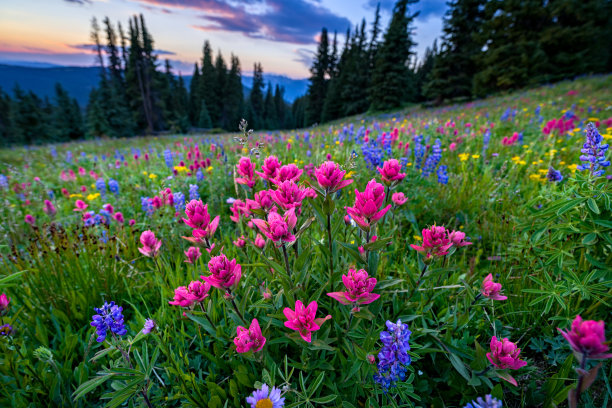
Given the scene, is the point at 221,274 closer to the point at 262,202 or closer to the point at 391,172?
the point at 262,202

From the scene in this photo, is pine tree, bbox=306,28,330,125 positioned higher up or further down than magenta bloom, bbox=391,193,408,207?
higher up

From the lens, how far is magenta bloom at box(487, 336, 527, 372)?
1.09 meters

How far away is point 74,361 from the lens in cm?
169

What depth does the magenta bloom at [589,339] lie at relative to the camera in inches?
29.8

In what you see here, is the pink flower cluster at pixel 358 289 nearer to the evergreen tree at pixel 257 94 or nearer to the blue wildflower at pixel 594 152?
the blue wildflower at pixel 594 152

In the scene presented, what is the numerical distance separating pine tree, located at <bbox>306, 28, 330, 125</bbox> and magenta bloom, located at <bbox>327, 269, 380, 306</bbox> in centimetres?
5015

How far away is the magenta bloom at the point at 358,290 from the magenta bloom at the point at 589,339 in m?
0.57

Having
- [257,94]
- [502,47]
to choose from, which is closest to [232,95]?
[257,94]

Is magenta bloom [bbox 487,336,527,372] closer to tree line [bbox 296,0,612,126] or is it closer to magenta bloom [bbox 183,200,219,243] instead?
magenta bloom [bbox 183,200,219,243]

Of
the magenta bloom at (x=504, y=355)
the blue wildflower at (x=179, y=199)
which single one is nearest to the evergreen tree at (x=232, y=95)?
the blue wildflower at (x=179, y=199)

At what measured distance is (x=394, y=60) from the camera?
29484mm

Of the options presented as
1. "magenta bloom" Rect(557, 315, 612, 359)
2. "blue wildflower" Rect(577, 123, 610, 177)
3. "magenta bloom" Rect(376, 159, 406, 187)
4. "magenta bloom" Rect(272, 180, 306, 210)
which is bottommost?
"magenta bloom" Rect(557, 315, 612, 359)

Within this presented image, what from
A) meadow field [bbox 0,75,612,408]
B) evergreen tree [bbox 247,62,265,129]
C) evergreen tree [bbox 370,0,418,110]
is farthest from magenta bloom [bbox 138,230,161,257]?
evergreen tree [bbox 247,62,265,129]

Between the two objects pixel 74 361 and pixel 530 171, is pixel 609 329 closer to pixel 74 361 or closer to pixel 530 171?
pixel 530 171
